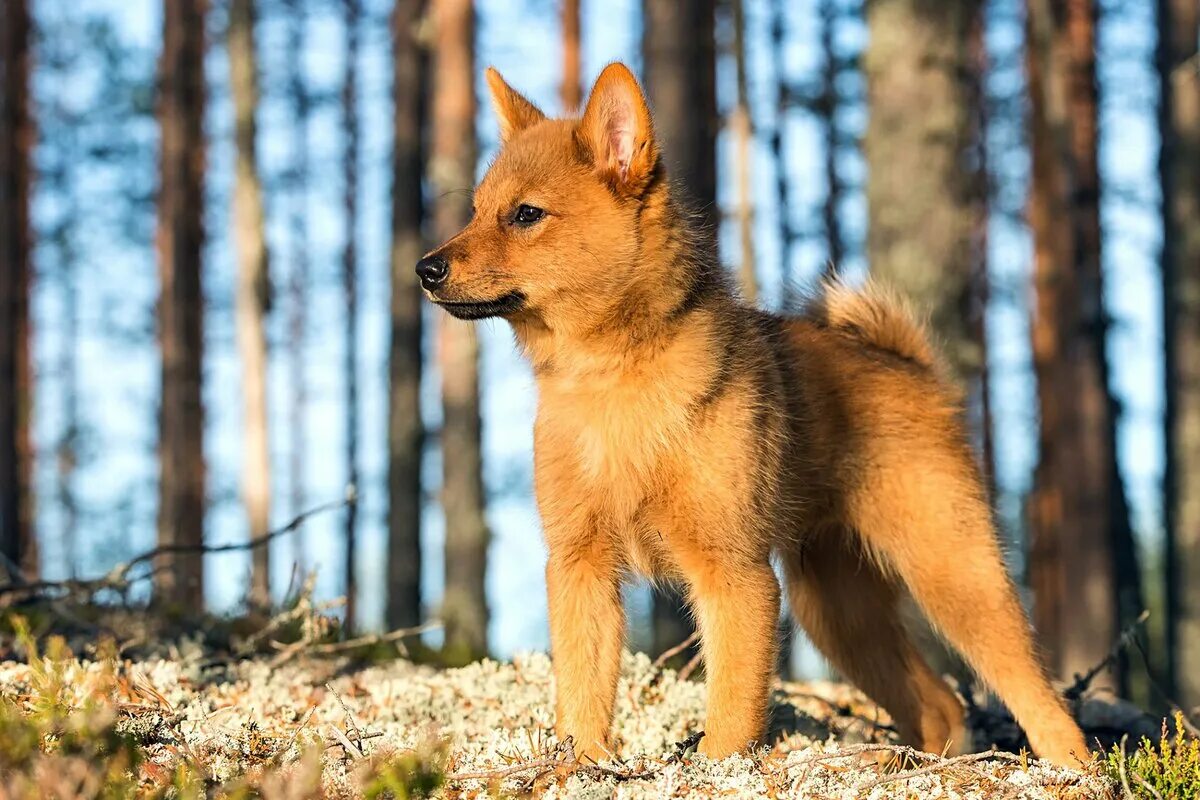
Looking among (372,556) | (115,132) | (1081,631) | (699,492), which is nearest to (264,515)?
(1081,631)

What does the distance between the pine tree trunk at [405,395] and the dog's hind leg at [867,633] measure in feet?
29.7

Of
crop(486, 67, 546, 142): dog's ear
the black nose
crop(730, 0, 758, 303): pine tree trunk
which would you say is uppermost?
crop(730, 0, 758, 303): pine tree trunk

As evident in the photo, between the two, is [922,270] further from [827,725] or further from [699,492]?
[699,492]

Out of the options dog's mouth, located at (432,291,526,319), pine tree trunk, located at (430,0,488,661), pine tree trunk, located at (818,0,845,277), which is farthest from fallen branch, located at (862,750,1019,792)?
pine tree trunk, located at (818,0,845,277)

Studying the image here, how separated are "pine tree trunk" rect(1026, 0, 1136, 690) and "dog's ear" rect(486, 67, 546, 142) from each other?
321 inches

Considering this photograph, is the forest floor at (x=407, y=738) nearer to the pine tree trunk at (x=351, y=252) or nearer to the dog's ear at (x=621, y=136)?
the dog's ear at (x=621, y=136)

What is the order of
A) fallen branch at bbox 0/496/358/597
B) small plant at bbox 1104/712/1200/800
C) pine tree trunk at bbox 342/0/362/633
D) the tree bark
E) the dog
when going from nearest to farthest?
small plant at bbox 1104/712/1200/800 < the dog < fallen branch at bbox 0/496/358/597 < the tree bark < pine tree trunk at bbox 342/0/362/633

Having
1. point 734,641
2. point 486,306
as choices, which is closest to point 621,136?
point 486,306

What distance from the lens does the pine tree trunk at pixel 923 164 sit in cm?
689

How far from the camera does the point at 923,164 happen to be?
693cm

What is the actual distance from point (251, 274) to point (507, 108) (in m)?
10.4

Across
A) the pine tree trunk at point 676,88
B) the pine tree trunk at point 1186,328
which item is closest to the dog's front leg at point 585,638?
the pine tree trunk at point 676,88

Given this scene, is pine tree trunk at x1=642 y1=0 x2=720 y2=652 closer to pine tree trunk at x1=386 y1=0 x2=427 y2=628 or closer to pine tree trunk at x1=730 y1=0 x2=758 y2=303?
pine tree trunk at x1=730 y1=0 x2=758 y2=303

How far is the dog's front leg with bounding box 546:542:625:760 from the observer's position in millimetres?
3998
